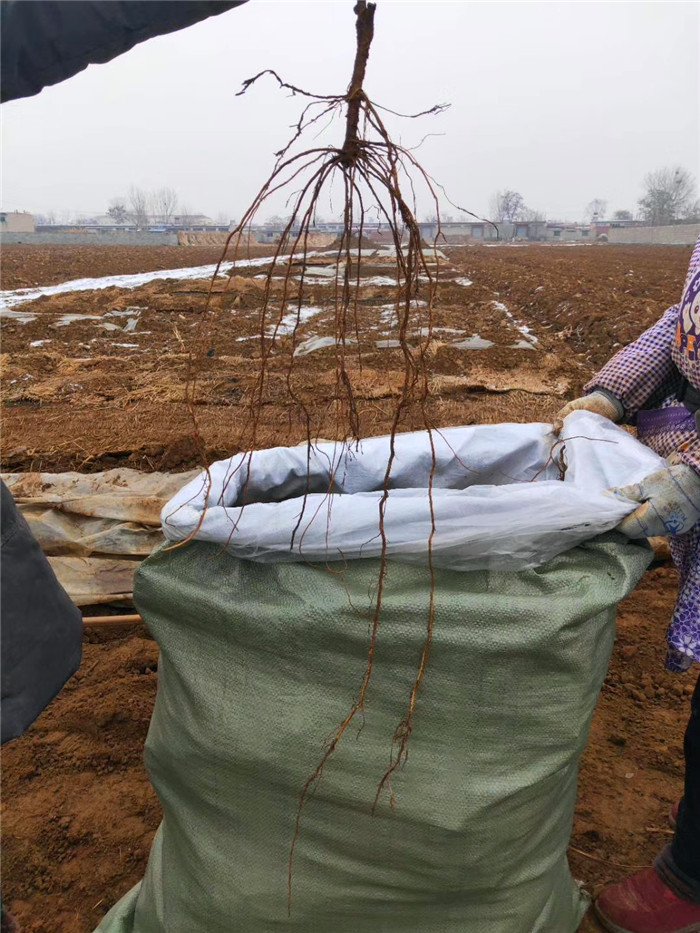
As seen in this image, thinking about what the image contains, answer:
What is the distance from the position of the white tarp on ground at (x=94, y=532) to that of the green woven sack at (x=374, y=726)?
1.04 meters

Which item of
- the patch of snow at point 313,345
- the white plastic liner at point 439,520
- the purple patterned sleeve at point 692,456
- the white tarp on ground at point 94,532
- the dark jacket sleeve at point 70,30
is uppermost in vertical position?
the dark jacket sleeve at point 70,30

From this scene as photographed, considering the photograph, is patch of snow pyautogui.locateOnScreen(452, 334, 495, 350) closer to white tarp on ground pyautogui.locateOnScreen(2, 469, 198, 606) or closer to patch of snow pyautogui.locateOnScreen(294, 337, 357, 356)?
patch of snow pyautogui.locateOnScreen(294, 337, 357, 356)

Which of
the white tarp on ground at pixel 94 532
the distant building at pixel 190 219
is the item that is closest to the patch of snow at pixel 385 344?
the white tarp on ground at pixel 94 532

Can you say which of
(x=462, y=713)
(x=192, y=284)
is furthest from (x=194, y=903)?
(x=192, y=284)

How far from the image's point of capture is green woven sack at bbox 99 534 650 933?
3.31 ft

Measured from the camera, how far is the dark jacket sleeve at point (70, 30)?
80cm

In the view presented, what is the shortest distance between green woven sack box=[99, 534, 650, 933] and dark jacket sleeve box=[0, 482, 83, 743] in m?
0.17

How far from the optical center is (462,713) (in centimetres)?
102

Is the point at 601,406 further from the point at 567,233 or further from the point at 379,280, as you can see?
the point at 567,233

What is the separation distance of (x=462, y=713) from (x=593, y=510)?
0.38m

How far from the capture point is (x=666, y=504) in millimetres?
1058

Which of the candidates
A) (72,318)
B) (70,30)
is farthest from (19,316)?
(70,30)

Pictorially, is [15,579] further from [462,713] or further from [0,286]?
[0,286]

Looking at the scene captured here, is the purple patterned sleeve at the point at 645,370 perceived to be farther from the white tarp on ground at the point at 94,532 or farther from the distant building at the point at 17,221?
the distant building at the point at 17,221
